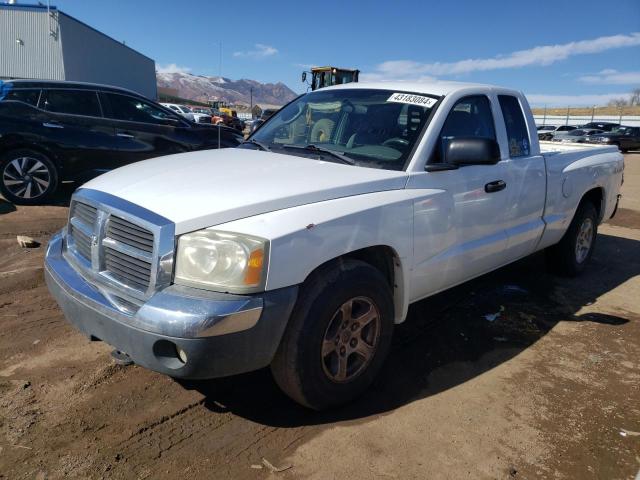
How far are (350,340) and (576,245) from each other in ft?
12.2

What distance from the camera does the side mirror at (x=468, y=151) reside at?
10.6ft

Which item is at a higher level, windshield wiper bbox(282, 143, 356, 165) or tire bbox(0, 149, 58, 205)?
windshield wiper bbox(282, 143, 356, 165)

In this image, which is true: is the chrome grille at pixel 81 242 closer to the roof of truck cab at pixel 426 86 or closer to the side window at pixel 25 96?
the roof of truck cab at pixel 426 86

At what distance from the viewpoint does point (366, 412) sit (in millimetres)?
2938

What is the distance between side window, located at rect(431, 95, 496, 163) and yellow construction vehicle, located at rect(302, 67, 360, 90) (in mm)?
22460

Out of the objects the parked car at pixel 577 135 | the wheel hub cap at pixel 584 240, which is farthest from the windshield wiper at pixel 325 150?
the parked car at pixel 577 135

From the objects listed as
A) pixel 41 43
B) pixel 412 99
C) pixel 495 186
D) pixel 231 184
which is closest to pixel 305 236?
pixel 231 184

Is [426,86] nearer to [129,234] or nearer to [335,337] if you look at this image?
[335,337]

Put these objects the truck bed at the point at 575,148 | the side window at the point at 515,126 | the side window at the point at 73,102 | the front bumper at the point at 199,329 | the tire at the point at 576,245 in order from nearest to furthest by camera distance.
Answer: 1. the front bumper at the point at 199,329
2. the side window at the point at 515,126
3. the truck bed at the point at 575,148
4. the tire at the point at 576,245
5. the side window at the point at 73,102

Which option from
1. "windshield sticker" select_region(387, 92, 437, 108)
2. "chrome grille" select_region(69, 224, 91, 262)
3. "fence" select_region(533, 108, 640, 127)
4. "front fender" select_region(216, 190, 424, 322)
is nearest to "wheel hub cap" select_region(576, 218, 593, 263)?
"windshield sticker" select_region(387, 92, 437, 108)

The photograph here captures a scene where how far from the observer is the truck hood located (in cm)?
246

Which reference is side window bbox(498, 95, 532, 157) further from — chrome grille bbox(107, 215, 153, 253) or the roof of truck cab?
chrome grille bbox(107, 215, 153, 253)

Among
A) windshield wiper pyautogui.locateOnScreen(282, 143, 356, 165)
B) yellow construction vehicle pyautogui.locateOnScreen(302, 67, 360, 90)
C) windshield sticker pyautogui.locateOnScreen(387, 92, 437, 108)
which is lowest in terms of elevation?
windshield wiper pyautogui.locateOnScreen(282, 143, 356, 165)

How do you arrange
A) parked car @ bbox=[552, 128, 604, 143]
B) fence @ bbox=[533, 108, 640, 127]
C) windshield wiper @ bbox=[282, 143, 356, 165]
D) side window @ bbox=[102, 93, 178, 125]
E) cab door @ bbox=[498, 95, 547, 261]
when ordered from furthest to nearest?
fence @ bbox=[533, 108, 640, 127], parked car @ bbox=[552, 128, 604, 143], side window @ bbox=[102, 93, 178, 125], cab door @ bbox=[498, 95, 547, 261], windshield wiper @ bbox=[282, 143, 356, 165]
